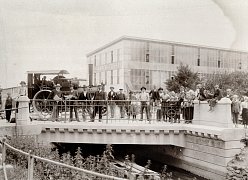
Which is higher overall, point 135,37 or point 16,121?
point 135,37

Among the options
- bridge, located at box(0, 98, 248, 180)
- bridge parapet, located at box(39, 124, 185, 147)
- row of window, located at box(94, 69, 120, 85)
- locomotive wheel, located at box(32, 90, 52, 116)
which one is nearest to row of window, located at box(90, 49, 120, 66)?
row of window, located at box(94, 69, 120, 85)

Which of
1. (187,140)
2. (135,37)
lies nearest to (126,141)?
(187,140)

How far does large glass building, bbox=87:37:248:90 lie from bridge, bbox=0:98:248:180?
22.8 m

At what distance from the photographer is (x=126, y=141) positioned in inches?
649

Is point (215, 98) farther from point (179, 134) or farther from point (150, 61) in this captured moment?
point (150, 61)

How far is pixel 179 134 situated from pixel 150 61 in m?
26.7

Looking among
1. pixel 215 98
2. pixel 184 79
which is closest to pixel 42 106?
pixel 215 98

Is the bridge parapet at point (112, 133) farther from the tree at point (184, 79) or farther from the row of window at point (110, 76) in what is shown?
the tree at point (184, 79)

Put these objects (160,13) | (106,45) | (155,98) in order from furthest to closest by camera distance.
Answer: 1. (106,45)
2. (160,13)
3. (155,98)

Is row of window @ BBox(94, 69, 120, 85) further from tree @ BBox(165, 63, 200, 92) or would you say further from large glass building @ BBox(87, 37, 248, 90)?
tree @ BBox(165, 63, 200, 92)

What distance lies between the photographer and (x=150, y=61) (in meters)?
42.6

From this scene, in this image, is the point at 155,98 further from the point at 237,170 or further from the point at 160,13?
the point at 160,13

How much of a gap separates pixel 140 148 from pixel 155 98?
4.11m

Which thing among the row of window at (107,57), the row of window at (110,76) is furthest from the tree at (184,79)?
the row of window at (107,57)
